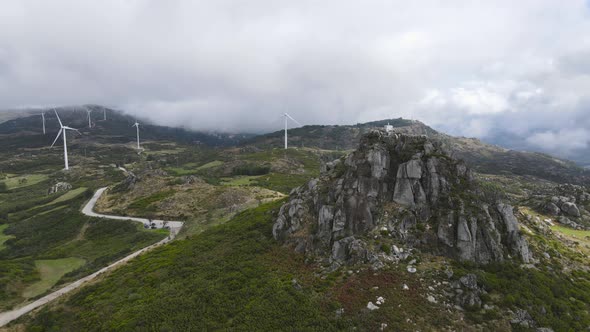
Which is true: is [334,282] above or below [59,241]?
above

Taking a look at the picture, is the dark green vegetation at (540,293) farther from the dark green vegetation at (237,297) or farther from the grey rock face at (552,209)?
the grey rock face at (552,209)

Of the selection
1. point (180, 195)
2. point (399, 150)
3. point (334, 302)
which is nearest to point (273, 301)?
point (334, 302)

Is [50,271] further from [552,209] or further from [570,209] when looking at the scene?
[570,209]

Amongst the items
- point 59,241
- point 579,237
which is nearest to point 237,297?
point 579,237

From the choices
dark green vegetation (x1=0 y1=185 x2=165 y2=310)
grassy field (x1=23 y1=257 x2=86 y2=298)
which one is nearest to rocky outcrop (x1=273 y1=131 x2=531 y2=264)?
grassy field (x1=23 y1=257 x2=86 y2=298)

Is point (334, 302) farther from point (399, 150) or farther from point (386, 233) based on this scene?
point (399, 150)

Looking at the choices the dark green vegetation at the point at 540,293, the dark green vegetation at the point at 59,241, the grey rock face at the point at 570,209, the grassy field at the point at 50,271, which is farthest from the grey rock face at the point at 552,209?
the grassy field at the point at 50,271

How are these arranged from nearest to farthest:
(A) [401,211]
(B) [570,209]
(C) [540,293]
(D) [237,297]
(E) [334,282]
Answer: (C) [540,293] → (E) [334,282] → (D) [237,297] → (A) [401,211] → (B) [570,209]
